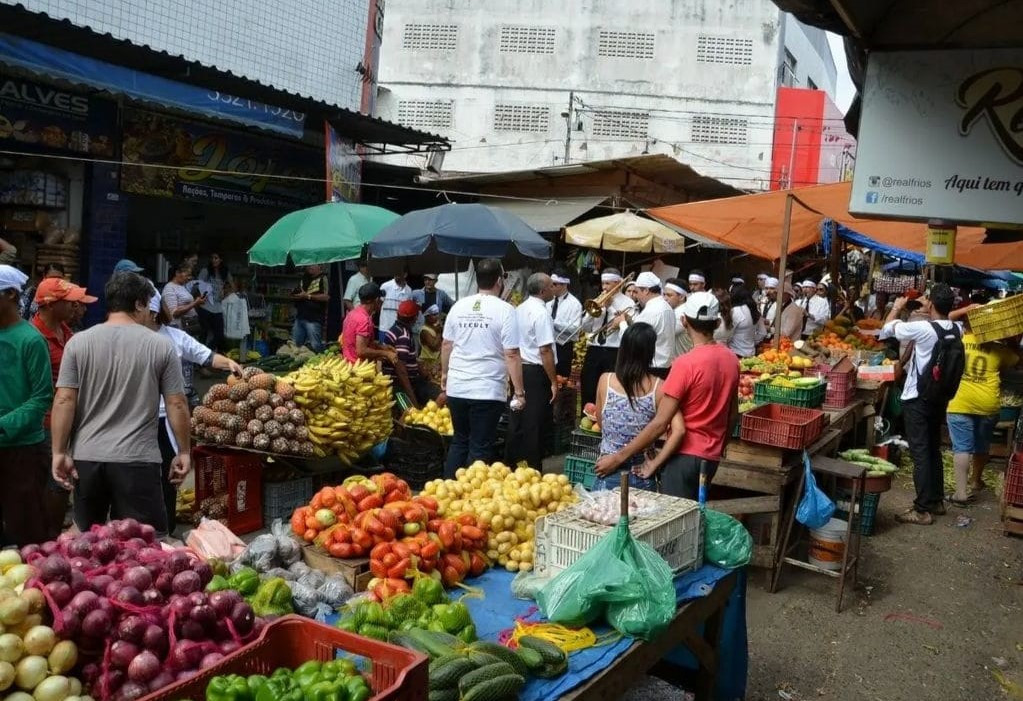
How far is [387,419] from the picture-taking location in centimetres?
748

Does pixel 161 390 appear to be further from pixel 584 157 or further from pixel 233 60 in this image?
pixel 584 157

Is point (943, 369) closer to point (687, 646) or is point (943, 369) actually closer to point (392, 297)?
point (687, 646)

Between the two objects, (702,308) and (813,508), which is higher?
(702,308)

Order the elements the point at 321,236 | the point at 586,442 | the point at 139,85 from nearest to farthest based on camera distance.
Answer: the point at 586,442 < the point at 139,85 < the point at 321,236

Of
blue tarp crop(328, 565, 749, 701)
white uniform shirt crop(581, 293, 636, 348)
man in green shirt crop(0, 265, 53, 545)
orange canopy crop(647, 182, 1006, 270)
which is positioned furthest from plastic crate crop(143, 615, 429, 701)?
orange canopy crop(647, 182, 1006, 270)

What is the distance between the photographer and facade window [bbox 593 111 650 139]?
33.0 m

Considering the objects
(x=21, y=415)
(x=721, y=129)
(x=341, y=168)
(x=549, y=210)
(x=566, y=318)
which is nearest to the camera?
(x=21, y=415)

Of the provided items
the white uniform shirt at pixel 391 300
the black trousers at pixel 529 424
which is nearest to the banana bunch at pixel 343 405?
the black trousers at pixel 529 424

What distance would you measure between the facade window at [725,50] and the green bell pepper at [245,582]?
32791 millimetres

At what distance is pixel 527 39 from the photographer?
1288 inches

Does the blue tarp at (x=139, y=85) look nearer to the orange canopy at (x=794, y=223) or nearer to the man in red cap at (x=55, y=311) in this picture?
the man in red cap at (x=55, y=311)

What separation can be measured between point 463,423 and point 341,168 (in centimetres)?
752

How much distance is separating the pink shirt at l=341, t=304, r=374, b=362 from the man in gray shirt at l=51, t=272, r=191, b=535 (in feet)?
12.5

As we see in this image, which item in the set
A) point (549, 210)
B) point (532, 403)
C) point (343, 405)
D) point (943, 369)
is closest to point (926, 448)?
point (943, 369)
